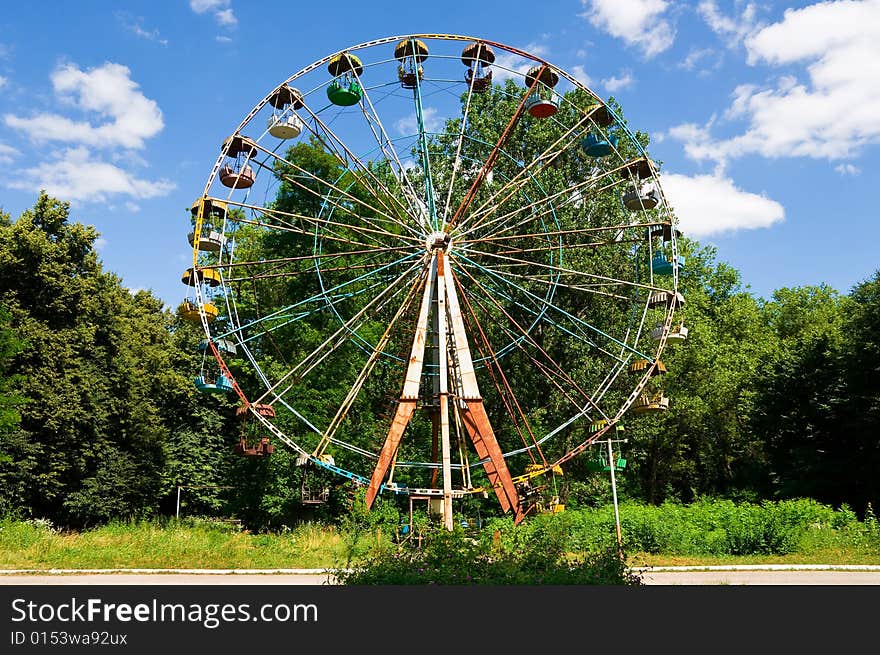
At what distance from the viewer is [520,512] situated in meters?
19.8

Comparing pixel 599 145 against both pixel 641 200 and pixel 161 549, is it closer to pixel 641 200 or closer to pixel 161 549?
pixel 641 200

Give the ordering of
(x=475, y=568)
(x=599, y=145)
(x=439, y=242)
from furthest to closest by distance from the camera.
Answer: (x=599, y=145), (x=439, y=242), (x=475, y=568)

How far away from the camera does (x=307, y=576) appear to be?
706 inches

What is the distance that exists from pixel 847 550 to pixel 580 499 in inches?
583

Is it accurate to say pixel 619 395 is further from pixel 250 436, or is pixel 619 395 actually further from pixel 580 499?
pixel 250 436

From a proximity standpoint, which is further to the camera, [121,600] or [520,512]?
[520,512]

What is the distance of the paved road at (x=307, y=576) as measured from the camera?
51.6 feet

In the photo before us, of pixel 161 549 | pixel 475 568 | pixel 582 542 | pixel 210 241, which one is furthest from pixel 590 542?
pixel 210 241

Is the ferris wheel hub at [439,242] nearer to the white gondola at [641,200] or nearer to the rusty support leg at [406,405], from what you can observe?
the rusty support leg at [406,405]

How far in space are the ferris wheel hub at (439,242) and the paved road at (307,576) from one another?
9.86 metres

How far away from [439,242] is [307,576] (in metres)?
10.2

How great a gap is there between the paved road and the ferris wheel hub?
986 centimetres

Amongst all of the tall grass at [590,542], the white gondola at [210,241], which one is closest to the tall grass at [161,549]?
the tall grass at [590,542]

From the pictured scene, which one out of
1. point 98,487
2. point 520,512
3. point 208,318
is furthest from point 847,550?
point 98,487
